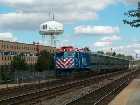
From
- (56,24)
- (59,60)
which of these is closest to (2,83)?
(59,60)

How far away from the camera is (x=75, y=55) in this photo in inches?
1994

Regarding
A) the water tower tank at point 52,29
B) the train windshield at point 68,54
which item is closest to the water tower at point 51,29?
the water tower tank at point 52,29

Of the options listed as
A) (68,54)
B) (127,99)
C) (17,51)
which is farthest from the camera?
(17,51)

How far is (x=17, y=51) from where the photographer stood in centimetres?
13062

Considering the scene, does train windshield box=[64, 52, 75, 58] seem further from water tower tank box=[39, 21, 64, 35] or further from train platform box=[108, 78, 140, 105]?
water tower tank box=[39, 21, 64, 35]

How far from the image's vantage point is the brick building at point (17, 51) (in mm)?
116625

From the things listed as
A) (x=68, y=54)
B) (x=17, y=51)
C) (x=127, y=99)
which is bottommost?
(x=127, y=99)

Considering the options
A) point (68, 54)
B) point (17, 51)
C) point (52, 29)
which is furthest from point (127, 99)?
point (52, 29)

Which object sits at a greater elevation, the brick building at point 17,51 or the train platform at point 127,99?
the brick building at point 17,51

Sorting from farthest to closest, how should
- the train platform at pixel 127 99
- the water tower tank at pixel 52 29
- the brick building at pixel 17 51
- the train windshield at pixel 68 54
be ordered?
1. the water tower tank at pixel 52 29
2. the brick building at pixel 17 51
3. the train windshield at pixel 68 54
4. the train platform at pixel 127 99

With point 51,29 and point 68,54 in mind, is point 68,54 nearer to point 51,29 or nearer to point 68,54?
point 68,54

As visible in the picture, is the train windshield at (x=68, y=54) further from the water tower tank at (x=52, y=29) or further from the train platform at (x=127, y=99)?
the water tower tank at (x=52, y=29)

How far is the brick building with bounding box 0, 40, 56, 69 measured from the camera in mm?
116625

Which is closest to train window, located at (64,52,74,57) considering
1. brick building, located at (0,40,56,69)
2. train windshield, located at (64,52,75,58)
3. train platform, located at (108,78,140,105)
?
train windshield, located at (64,52,75,58)
